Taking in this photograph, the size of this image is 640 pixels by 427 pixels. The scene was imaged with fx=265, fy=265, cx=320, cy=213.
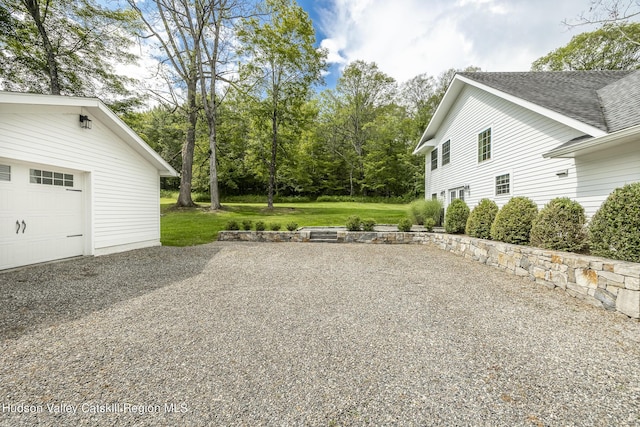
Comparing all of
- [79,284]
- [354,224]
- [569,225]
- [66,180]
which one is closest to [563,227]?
[569,225]

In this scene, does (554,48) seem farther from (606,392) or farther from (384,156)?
(606,392)

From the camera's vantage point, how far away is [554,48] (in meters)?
20.0

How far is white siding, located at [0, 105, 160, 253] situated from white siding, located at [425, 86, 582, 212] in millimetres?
11722

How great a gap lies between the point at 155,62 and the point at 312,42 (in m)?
10.0

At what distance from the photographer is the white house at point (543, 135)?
566 centimetres

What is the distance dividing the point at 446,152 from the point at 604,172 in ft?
26.3

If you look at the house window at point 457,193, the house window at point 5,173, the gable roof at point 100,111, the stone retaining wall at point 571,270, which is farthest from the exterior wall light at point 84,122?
the house window at point 457,193

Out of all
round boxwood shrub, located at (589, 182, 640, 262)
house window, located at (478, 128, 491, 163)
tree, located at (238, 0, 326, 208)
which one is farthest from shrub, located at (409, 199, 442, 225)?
tree, located at (238, 0, 326, 208)

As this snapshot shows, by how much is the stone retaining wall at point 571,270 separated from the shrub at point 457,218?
1164 mm

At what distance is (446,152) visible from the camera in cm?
1348

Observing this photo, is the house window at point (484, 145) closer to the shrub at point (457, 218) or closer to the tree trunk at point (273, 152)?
the shrub at point (457, 218)

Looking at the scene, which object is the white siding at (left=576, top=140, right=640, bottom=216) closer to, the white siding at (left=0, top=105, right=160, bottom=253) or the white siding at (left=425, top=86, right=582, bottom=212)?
the white siding at (left=425, top=86, right=582, bottom=212)

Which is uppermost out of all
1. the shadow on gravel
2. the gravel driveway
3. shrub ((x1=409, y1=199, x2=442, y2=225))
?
shrub ((x1=409, y1=199, x2=442, y2=225))

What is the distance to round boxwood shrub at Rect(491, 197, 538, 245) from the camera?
19.9 feet
